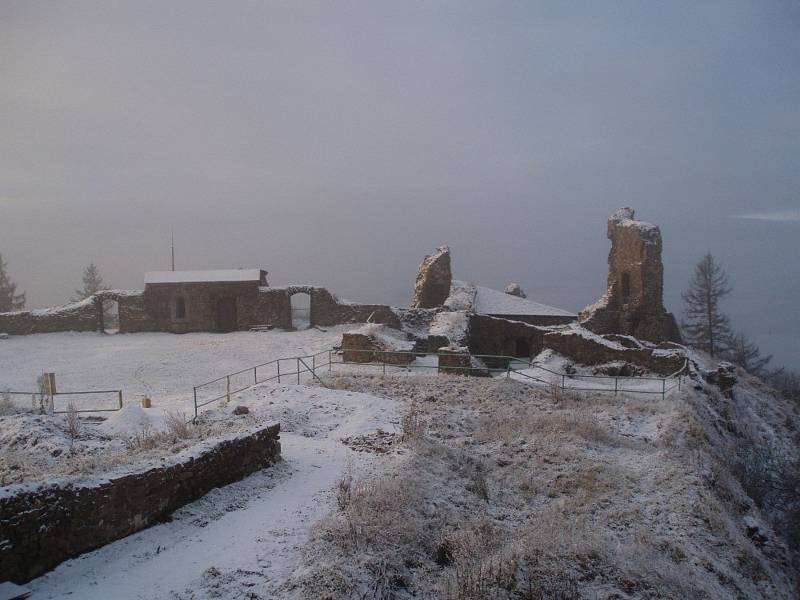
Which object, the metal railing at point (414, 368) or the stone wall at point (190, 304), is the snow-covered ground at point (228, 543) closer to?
the metal railing at point (414, 368)

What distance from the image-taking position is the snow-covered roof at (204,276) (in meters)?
30.3

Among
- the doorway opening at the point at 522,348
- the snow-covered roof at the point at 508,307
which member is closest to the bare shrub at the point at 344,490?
the doorway opening at the point at 522,348

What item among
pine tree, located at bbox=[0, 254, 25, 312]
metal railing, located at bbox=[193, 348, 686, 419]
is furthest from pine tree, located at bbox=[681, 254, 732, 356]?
pine tree, located at bbox=[0, 254, 25, 312]

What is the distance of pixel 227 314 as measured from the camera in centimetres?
3139

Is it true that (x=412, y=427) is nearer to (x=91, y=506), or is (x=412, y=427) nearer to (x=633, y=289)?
(x=91, y=506)

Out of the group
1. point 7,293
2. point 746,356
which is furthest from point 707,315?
point 7,293

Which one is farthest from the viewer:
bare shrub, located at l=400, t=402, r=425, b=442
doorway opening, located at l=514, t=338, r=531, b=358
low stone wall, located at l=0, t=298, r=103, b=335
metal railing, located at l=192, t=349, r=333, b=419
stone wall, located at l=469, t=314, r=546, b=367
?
low stone wall, located at l=0, t=298, r=103, b=335

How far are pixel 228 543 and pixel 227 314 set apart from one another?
2629cm

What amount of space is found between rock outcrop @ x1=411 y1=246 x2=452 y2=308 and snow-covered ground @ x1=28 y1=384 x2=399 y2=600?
2089 cm

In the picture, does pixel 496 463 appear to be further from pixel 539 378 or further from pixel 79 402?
pixel 79 402

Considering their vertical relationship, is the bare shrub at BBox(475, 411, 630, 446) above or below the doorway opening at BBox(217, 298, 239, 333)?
below

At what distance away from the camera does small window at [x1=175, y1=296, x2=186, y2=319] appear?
30500 mm

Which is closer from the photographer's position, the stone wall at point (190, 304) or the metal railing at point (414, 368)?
the metal railing at point (414, 368)

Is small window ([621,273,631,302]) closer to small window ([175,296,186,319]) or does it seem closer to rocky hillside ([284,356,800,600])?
rocky hillside ([284,356,800,600])
